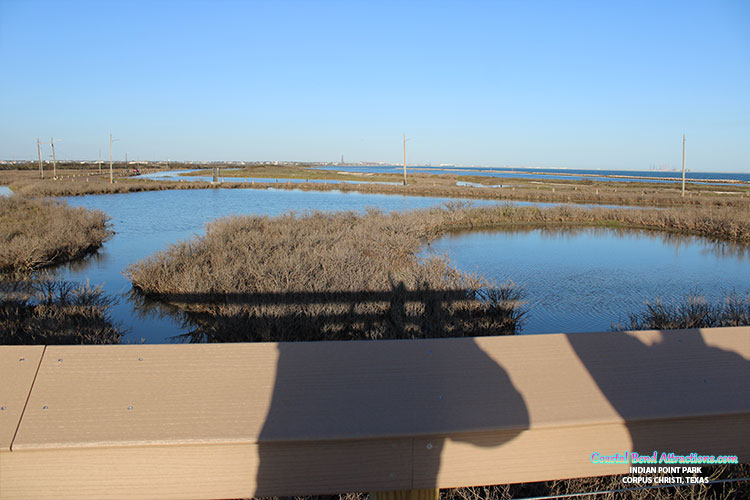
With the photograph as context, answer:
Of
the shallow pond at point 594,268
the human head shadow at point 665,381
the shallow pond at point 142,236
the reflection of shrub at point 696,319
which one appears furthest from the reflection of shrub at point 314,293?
the human head shadow at point 665,381

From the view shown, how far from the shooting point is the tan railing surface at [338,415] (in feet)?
4.12

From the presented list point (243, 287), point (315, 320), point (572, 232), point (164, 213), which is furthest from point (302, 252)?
point (164, 213)

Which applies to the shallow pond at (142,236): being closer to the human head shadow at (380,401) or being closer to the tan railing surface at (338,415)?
the tan railing surface at (338,415)

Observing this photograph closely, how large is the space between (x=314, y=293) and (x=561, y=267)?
7.77m

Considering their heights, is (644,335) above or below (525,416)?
above

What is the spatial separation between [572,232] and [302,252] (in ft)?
44.1

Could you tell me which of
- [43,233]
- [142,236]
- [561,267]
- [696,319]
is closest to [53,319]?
[696,319]

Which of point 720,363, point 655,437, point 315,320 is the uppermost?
point 720,363

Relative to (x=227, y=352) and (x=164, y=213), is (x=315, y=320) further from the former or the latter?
(x=164, y=213)

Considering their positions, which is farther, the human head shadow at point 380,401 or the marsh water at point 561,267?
the marsh water at point 561,267

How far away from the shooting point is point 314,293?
735cm

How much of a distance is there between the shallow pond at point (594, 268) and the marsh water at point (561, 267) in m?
0.02

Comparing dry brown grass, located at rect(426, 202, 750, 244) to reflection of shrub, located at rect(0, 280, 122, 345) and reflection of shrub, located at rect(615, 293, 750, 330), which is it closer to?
reflection of shrub, located at rect(615, 293, 750, 330)

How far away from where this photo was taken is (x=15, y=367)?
1.40m
